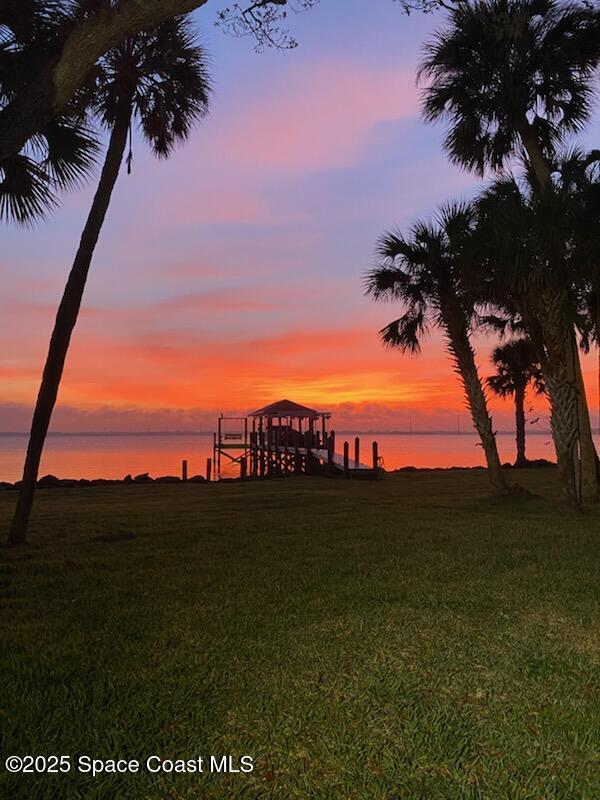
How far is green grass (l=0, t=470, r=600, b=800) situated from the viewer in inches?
105

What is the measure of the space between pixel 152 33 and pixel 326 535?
8.15 meters

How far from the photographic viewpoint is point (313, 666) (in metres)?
3.80

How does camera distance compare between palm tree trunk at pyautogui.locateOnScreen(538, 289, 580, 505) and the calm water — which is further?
the calm water

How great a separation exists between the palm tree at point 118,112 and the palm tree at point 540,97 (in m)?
5.97

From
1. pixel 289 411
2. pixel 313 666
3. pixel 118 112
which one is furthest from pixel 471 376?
pixel 289 411

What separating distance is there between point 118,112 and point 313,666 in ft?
29.3

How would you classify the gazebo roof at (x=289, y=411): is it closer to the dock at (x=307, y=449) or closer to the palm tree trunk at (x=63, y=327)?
the dock at (x=307, y=449)

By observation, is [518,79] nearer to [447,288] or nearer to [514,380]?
[447,288]

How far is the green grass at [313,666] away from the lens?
266cm

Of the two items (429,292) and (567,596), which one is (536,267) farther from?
(567,596)

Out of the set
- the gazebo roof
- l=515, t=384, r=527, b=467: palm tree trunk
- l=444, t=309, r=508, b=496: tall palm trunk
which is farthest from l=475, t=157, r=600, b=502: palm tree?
the gazebo roof

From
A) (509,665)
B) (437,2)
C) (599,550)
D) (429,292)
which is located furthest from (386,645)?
(429,292)

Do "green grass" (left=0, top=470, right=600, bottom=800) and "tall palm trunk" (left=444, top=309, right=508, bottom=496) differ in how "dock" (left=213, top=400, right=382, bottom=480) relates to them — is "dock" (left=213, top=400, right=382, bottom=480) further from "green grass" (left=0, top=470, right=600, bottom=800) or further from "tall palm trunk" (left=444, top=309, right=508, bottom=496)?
"green grass" (left=0, top=470, right=600, bottom=800)

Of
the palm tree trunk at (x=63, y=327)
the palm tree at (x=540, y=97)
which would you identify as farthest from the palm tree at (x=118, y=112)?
the palm tree at (x=540, y=97)
